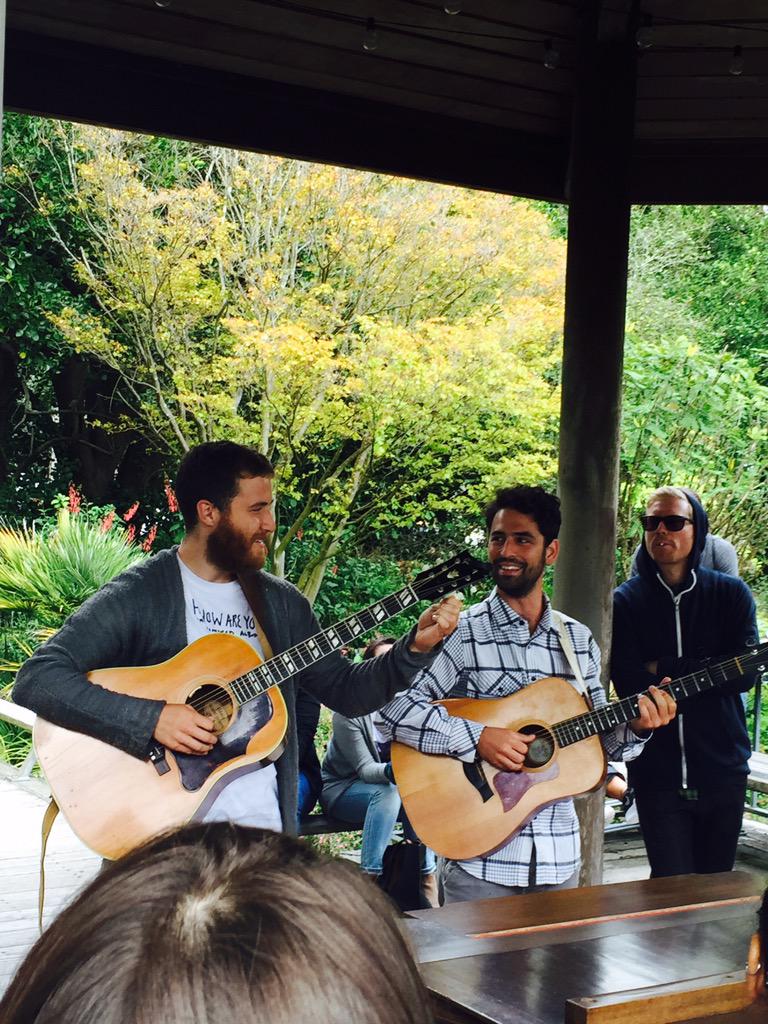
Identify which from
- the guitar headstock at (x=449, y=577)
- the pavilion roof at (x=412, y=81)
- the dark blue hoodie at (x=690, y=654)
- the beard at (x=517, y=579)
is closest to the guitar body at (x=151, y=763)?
the guitar headstock at (x=449, y=577)

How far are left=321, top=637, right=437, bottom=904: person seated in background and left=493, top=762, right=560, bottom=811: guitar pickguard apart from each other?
1.45 m

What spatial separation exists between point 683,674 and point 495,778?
82cm

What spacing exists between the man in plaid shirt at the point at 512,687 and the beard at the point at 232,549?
663 millimetres

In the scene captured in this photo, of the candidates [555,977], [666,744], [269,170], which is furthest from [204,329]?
[555,977]

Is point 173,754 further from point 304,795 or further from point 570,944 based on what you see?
point 304,795

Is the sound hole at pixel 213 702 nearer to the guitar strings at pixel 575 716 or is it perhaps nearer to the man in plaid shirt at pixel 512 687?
the guitar strings at pixel 575 716

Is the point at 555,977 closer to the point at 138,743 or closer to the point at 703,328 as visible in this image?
the point at 138,743

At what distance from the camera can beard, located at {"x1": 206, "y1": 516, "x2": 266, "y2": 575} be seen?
10.1 ft

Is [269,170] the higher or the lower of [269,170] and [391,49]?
the higher

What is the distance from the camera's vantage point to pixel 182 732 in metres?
2.97

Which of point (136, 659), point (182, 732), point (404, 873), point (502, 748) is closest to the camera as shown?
point (182, 732)

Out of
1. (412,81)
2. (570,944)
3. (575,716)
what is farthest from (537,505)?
(412,81)

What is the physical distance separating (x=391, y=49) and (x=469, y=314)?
22.8 ft

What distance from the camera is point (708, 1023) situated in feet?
5.64
